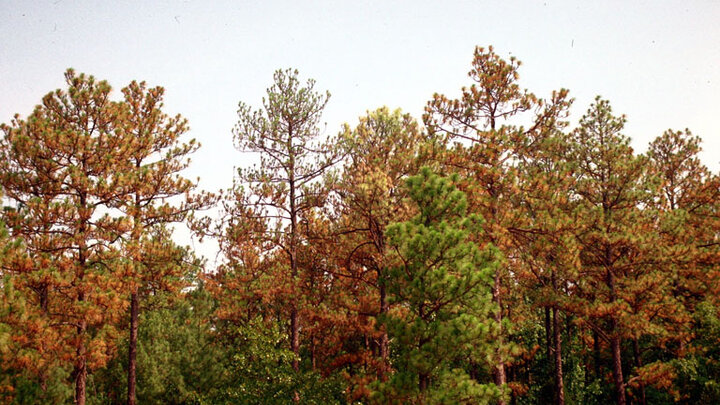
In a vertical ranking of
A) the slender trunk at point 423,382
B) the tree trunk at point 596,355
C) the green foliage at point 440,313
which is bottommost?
the tree trunk at point 596,355

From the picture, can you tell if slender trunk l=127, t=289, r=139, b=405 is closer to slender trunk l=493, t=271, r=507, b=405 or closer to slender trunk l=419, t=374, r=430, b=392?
slender trunk l=419, t=374, r=430, b=392

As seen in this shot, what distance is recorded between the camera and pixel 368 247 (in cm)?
1423

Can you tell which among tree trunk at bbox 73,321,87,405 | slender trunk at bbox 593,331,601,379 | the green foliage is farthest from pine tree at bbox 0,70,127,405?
slender trunk at bbox 593,331,601,379

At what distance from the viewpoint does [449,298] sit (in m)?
9.80

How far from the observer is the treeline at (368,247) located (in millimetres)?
9914

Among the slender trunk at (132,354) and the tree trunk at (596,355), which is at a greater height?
the slender trunk at (132,354)

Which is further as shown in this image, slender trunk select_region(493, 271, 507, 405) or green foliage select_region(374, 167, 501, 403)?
slender trunk select_region(493, 271, 507, 405)

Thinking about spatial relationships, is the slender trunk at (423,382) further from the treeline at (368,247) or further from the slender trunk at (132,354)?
the slender trunk at (132,354)

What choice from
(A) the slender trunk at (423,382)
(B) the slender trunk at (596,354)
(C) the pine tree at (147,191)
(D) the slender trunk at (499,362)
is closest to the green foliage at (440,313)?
(A) the slender trunk at (423,382)

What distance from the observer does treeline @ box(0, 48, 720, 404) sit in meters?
9.91

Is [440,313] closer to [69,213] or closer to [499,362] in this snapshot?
[499,362]

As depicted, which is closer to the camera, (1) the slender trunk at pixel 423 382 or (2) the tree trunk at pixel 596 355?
(1) the slender trunk at pixel 423 382

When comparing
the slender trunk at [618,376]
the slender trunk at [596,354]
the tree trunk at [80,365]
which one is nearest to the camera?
the tree trunk at [80,365]

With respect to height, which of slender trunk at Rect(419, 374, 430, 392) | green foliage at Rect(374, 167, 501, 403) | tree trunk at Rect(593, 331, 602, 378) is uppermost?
green foliage at Rect(374, 167, 501, 403)
